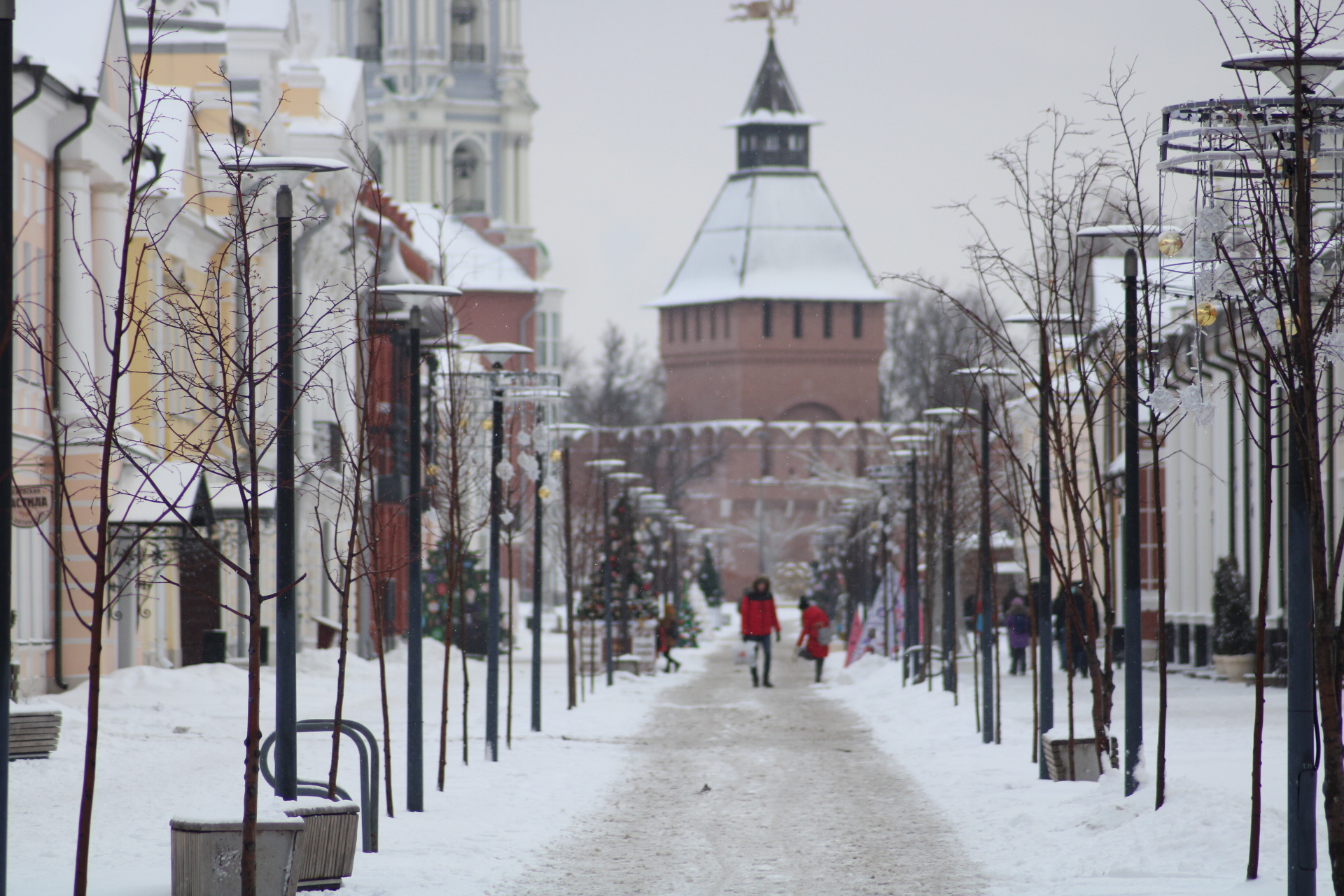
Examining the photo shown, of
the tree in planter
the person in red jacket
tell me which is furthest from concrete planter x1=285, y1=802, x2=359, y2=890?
the tree in planter

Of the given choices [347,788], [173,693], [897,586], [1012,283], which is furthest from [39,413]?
[897,586]

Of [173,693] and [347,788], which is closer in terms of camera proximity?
[347,788]

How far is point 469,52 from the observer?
291 ft

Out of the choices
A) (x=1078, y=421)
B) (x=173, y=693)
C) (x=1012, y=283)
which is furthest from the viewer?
(x=1078, y=421)

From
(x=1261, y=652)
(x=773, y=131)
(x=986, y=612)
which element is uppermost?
(x=773, y=131)

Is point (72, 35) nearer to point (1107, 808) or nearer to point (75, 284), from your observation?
point (75, 284)

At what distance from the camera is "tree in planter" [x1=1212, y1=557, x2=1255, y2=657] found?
91.4 feet

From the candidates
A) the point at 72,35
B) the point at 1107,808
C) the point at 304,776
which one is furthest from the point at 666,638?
the point at 1107,808

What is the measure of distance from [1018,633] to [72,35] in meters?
16.2

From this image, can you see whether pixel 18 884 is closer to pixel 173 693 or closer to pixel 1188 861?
pixel 1188 861

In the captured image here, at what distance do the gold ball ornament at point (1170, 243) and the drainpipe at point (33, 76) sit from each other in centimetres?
1515

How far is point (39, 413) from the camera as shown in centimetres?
2306

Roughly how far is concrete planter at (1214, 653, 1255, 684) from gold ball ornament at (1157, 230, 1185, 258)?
1910 cm

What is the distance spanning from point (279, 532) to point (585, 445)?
279 ft
